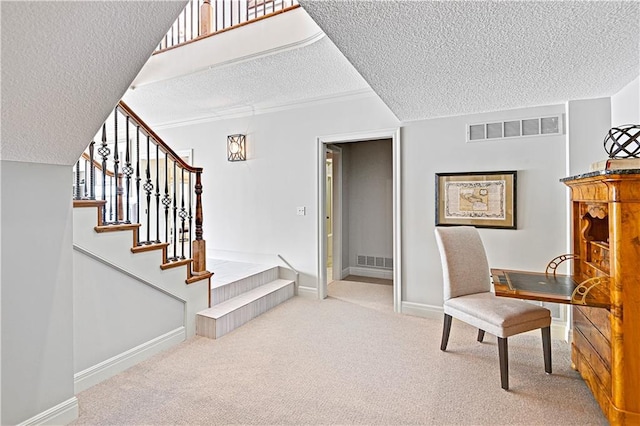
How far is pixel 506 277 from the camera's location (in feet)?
7.28

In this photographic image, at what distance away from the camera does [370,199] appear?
5.46m

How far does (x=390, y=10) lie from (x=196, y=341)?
287 cm

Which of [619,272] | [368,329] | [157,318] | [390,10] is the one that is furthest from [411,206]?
[157,318]

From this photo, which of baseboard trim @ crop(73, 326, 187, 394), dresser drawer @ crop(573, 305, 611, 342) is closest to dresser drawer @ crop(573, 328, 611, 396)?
dresser drawer @ crop(573, 305, 611, 342)

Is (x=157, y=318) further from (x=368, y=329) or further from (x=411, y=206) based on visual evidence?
(x=411, y=206)

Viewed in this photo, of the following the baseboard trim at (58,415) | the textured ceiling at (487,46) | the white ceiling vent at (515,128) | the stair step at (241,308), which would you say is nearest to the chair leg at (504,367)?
the textured ceiling at (487,46)

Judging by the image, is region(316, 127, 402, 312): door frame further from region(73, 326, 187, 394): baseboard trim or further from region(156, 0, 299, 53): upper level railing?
region(73, 326, 187, 394): baseboard trim

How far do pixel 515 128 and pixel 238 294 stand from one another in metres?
3.31

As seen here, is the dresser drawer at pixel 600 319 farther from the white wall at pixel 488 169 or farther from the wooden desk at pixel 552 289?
the white wall at pixel 488 169

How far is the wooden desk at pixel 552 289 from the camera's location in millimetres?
1775

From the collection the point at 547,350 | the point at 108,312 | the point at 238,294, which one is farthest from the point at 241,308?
the point at 547,350

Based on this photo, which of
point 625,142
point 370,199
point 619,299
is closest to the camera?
point 619,299

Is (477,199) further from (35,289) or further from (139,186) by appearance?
(35,289)

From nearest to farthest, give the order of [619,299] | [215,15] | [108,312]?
[619,299] < [108,312] < [215,15]
